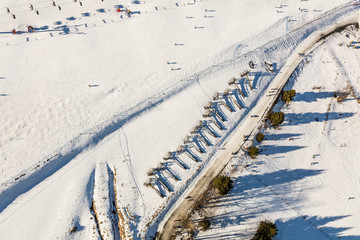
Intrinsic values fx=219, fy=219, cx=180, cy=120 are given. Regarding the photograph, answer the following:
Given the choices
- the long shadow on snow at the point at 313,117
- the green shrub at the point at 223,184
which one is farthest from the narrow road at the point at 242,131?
the long shadow on snow at the point at 313,117

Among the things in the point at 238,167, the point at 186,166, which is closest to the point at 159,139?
the point at 186,166

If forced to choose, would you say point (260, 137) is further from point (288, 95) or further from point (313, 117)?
point (313, 117)

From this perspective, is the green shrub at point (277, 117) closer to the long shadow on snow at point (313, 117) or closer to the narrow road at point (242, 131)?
the narrow road at point (242, 131)

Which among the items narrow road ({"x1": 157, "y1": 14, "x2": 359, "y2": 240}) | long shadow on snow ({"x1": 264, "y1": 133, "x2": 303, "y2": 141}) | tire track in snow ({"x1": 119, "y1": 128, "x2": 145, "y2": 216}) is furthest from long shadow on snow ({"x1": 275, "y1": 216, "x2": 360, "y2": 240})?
tire track in snow ({"x1": 119, "y1": 128, "x2": 145, "y2": 216})

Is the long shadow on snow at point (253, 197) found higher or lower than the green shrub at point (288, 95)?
lower

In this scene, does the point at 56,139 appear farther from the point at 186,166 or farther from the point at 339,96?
the point at 339,96
